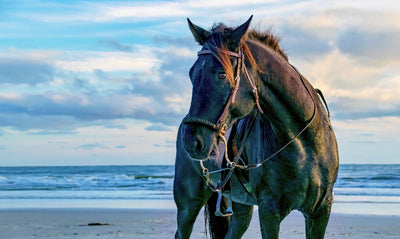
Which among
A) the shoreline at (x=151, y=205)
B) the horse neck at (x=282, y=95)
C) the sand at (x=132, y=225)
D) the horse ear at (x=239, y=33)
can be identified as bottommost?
the sand at (x=132, y=225)

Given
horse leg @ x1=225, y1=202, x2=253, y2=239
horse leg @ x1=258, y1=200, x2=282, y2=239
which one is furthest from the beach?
horse leg @ x1=258, y1=200, x2=282, y2=239

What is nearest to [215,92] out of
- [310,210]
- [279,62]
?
[279,62]

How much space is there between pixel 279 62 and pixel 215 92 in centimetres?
72

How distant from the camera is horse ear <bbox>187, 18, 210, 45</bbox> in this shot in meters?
3.30

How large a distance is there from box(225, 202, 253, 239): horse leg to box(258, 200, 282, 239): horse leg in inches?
50.5

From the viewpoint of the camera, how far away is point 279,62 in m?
3.58

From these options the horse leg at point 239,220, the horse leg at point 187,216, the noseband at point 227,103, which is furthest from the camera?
the horse leg at point 187,216

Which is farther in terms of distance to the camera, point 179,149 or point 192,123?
point 179,149

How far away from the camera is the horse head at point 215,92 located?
2975 millimetres

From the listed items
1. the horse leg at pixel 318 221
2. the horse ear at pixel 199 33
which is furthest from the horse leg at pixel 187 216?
the horse ear at pixel 199 33

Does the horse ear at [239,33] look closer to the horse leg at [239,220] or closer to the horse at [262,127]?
the horse at [262,127]

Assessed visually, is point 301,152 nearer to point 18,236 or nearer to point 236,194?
point 236,194

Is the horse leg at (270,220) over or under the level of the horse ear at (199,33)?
under

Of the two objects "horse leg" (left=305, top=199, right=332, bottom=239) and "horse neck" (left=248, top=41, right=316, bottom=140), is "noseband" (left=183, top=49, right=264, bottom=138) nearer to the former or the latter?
"horse neck" (left=248, top=41, right=316, bottom=140)
